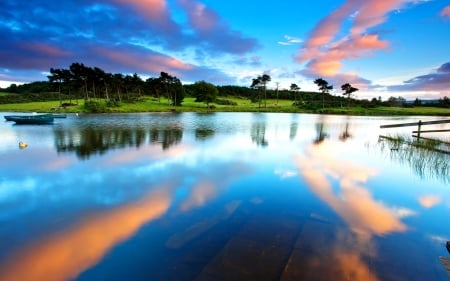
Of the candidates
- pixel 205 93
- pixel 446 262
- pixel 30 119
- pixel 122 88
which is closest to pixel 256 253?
pixel 446 262

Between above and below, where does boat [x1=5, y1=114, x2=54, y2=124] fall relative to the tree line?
below

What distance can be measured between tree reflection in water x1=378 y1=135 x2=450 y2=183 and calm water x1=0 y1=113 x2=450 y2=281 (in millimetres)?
173

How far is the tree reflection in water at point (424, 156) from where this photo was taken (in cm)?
1255

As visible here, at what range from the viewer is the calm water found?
16.6 ft

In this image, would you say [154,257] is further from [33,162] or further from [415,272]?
[33,162]

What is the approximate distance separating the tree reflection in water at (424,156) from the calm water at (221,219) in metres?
0.17

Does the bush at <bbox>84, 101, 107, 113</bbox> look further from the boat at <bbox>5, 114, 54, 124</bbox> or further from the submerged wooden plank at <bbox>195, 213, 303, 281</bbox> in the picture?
the submerged wooden plank at <bbox>195, 213, 303, 281</bbox>

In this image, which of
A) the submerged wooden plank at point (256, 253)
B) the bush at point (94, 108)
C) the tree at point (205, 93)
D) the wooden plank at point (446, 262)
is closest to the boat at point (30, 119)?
the bush at point (94, 108)

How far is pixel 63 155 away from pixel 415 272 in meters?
17.2

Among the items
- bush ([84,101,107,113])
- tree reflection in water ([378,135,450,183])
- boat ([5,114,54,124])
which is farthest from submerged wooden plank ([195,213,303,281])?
bush ([84,101,107,113])

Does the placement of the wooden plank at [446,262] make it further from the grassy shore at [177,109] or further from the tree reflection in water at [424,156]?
the grassy shore at [177,109]

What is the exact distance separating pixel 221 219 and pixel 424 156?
14716 mm

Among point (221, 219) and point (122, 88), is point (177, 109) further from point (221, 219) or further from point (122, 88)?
point (221, 219)

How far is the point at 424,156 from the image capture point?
15594 millimetres
